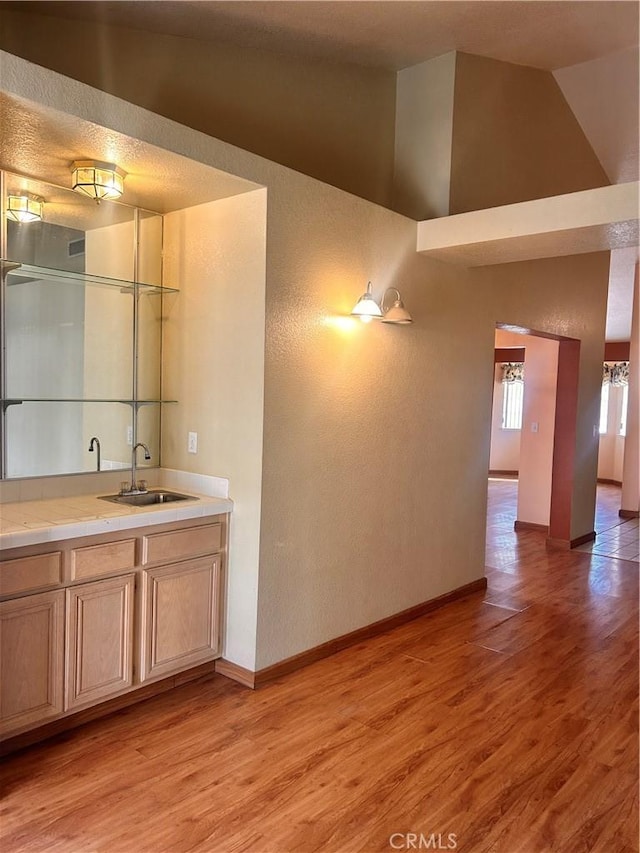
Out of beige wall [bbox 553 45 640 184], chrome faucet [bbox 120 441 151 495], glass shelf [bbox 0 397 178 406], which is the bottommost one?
chrome faucet [bbox 120 441 151 495]

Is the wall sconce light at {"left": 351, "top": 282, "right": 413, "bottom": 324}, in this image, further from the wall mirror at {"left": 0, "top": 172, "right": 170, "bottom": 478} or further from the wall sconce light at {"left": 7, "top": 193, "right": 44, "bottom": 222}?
the wall sconce light at {"left": 7, "top": 193, "right": 44, "bottom": 222}

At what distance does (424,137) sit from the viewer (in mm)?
4340

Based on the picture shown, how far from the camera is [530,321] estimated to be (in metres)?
5.17

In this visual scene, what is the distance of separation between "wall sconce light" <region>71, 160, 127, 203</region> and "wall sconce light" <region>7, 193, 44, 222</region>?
201mm

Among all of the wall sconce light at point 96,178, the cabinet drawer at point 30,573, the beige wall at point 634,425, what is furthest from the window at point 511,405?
the cabinet drawer at point 30,573

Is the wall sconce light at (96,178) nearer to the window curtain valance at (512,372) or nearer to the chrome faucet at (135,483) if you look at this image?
the chrome faucet at (135,483)

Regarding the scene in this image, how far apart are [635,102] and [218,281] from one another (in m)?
4.09

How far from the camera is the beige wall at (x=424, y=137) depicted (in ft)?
13.9

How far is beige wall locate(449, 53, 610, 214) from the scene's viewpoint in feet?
14.2

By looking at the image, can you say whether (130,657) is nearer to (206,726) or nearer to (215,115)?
(206,726)

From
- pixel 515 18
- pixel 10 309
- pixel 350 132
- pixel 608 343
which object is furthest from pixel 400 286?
pixel 608 343

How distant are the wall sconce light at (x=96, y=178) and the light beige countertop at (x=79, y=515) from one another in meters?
1.43

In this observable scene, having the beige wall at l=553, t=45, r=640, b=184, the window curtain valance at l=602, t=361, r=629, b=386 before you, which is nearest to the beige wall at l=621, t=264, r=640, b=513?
the beige wall at l=553, t=45, r=640, b=184

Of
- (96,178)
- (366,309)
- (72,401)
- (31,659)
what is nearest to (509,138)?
(366,309)
